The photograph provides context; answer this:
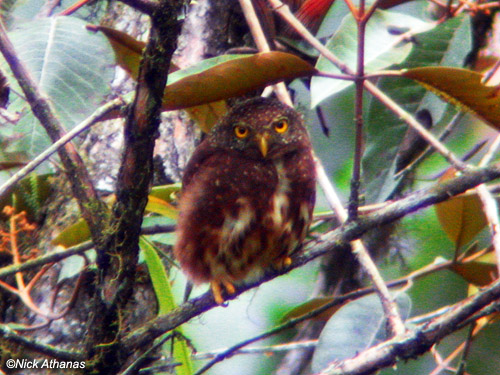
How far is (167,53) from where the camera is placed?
152 cm

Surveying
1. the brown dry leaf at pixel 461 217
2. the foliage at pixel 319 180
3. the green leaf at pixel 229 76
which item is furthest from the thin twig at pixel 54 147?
the brown dry leaf at pixel 461 217

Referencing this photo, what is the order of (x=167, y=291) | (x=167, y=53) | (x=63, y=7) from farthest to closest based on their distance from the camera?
1. (x=63, y=7)
2. (x=167, y=291)
3. (x=167, y=53)

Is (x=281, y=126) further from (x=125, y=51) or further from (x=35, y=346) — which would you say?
(x=35, y=346)

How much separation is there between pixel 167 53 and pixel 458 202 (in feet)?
5.34

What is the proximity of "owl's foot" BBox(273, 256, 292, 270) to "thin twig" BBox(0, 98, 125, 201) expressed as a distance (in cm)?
98

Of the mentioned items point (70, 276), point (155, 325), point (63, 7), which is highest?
point (63, 7)

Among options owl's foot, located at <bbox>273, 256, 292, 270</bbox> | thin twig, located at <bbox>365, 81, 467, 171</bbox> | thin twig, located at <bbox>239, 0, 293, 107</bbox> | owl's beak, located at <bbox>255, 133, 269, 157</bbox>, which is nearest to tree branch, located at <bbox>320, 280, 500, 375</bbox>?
thin twig, located at <bbox>365, 81, 467, 171</bbox>

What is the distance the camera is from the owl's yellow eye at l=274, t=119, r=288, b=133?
260 cm

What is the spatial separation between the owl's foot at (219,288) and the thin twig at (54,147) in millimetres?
861

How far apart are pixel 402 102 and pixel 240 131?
3.42 ft

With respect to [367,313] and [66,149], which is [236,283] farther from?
[66,149]

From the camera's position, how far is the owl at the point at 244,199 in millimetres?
2355

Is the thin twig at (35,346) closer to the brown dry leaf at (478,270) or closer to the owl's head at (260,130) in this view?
the owl's head at (260,130)

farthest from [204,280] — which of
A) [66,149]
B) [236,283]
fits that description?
[66,149]
